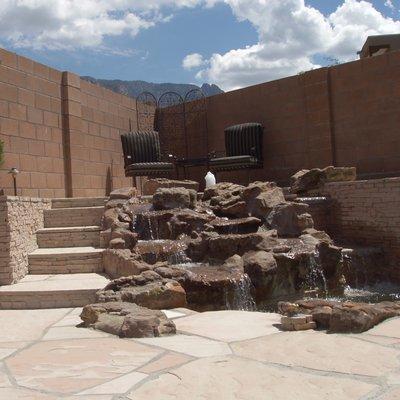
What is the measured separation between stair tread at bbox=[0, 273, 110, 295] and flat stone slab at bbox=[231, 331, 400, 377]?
2.46 m

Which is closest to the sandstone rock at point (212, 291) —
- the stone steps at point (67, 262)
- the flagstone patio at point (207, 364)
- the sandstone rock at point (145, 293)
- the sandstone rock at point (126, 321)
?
the sandstone rock at point (145, 293)

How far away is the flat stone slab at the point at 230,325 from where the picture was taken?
335cm

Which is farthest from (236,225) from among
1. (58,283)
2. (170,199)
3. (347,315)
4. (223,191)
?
(347,315)

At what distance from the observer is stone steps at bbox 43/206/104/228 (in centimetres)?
732

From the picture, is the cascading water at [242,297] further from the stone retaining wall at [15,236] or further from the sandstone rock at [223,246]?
the stone retaining wall at [15,236]

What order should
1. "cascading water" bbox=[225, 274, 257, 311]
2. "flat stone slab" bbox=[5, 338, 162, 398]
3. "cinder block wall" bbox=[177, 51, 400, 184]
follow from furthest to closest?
1. "cinder block wall" bbox=[177, 51, 400, 184]
2. "cascading water" bbox=[225, 274, 257, 311]
3. "flat stone slab" bbox=[5, 338, 162, 398]

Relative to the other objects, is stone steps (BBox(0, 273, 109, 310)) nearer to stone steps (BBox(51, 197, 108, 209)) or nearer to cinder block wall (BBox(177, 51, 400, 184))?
stone steps (BBox(51, 197, 108, 209))

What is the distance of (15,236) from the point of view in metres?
5.88

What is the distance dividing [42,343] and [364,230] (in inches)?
226

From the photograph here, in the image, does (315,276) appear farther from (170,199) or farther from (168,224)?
(170,199)

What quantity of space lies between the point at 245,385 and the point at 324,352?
66cm

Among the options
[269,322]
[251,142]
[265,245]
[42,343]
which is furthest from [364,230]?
[42,343]

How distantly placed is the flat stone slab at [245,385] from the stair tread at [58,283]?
276 cm

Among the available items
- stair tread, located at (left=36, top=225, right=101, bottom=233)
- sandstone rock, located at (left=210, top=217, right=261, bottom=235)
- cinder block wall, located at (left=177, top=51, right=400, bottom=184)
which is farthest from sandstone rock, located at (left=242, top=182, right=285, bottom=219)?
cinder block wall, located at (left=177, top=51, right=400, bottom=184)
